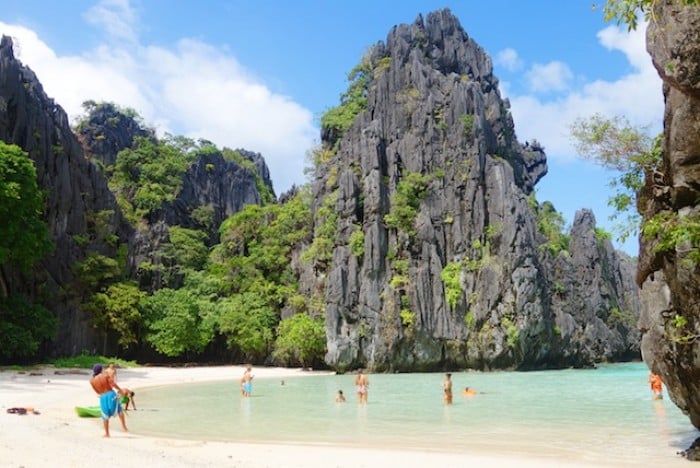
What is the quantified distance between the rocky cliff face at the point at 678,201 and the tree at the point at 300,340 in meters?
31.1

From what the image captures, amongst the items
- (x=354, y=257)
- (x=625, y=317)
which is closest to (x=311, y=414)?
(x=354, y=257)

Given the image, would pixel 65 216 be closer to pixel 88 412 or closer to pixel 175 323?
pixel 175 323

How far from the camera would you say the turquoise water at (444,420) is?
11445 mm

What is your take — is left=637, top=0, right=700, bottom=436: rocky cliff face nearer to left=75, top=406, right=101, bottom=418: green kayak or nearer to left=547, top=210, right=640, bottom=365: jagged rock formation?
left=75, top=406, right=101, bottom=418: green kayak

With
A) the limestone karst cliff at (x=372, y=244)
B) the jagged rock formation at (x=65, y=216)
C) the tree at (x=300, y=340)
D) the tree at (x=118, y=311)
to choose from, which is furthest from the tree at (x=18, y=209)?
the tree at (x=300, y=340)

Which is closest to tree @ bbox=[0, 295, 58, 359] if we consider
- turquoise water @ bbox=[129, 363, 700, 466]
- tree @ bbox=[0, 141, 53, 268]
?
tree @ bbox=[0, 141, 53, 268]

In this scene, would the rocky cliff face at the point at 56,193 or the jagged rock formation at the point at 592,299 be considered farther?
the jagged rock formation at the point at 592,299

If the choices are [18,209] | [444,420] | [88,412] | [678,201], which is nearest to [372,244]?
[18,209]

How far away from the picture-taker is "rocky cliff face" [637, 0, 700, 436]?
760cm

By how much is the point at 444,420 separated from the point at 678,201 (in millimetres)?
9173

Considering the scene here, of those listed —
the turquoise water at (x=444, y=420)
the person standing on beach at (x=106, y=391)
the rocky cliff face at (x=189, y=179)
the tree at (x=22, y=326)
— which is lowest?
the turquoise water at (x=444, y=420)

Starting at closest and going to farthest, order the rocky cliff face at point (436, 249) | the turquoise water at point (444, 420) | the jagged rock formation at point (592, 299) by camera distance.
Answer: the turquoise water at point (444, 420)
the rocky cliff face at point (436, 249)
the jagged rock formation at point (592, 299)

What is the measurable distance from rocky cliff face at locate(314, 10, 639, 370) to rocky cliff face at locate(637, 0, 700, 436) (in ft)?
99.4

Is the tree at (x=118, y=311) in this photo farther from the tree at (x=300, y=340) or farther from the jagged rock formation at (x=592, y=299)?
the jagged rock formation at (x=592, y=299)
